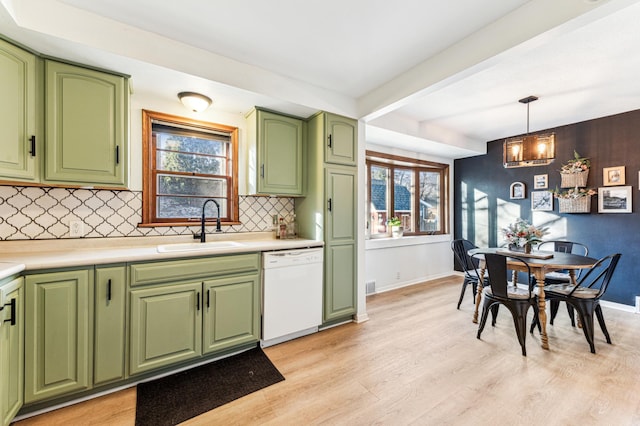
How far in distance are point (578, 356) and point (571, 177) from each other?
2.68 meters

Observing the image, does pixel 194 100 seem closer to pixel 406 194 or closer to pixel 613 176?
pixel 406 194

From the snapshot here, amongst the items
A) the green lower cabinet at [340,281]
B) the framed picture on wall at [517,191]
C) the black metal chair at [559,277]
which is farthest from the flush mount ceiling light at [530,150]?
the green lower cabinet at [340,281]

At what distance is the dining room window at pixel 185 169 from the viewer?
255 centimetres

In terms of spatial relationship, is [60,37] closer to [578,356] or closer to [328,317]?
[328,317]

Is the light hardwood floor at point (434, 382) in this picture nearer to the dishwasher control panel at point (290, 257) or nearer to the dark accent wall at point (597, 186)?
the dishwasher control panel at point (290, 257)

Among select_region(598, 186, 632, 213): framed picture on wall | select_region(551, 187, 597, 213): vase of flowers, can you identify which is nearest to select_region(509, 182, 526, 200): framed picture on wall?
select_region(551, 187, 597, 213): vase of flowers

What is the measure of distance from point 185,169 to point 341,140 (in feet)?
5.54

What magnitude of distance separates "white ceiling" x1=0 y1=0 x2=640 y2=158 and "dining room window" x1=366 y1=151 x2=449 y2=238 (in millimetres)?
1567

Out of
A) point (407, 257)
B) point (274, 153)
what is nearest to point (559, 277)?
point (407, 257)

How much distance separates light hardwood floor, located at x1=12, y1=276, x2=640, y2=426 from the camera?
5.45 feet

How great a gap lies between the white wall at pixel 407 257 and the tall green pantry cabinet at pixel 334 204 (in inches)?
46.1

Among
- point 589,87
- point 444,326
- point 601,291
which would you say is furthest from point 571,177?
point 444,326

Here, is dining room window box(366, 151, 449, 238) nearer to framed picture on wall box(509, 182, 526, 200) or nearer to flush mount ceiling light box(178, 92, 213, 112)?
framed picture on wall box(509, 182, 526, 200)

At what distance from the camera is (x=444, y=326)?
2969 mm
